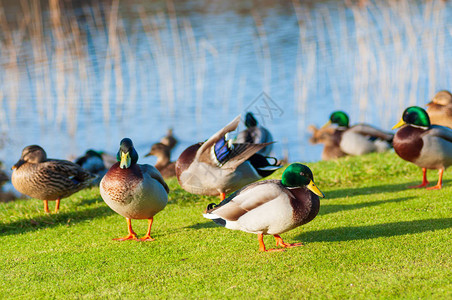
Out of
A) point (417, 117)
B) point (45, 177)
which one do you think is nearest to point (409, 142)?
point (417, 117)

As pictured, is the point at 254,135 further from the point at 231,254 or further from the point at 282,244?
the point at 231,254

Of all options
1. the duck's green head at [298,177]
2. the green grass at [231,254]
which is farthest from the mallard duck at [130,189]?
the duck's green head at [298,177]

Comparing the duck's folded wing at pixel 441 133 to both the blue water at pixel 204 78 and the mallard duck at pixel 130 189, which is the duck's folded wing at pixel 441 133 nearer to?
the mallard duck at pixel 130 189

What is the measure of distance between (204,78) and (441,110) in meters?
7.97

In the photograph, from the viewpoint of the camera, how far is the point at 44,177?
6000 millimetres

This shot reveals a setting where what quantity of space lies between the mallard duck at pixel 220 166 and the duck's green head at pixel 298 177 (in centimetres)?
123

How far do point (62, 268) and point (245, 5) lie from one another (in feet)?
66.9

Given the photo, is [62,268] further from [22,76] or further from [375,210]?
[22,76]

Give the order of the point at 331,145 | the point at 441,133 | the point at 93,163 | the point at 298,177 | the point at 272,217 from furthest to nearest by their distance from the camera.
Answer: the point at 331,145
the point at 93,163
the point at 441,133
the point at 298,177
the point at 272,217

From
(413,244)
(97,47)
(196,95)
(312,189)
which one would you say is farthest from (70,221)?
(97,47)

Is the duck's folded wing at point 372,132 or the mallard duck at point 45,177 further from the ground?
the mallard duck at point 45,177

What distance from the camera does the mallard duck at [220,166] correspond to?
5621mm

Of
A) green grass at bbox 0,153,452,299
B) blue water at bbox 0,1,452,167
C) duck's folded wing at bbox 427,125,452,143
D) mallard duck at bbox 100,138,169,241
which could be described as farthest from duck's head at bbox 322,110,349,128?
mallard duck at bbox 100,138,169,241

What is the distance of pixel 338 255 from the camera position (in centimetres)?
420
